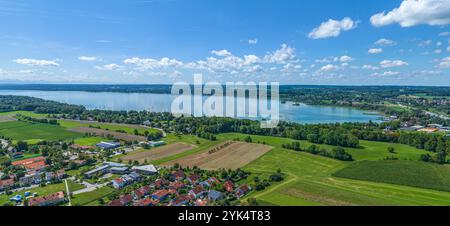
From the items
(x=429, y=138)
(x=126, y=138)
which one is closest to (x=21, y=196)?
(x=126, y=138)

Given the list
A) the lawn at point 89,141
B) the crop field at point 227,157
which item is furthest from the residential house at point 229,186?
the lawn at point 89,141

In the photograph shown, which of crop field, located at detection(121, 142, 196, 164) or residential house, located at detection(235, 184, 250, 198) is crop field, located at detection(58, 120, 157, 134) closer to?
crop field, located at detection(121, 142, 196, 164)

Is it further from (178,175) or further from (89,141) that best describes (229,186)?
(89,141)

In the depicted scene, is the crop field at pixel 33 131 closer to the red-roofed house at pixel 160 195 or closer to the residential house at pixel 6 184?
the residential house at pixel 6 184

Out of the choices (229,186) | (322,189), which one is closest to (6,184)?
(229,186)

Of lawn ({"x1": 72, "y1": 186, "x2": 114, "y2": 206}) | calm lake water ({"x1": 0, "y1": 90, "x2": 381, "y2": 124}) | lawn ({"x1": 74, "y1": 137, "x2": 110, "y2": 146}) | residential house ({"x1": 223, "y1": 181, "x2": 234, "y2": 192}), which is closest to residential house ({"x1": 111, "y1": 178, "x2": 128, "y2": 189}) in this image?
lawn ({"x1": 72, "y1": 186, "x2": 114, "y2": 206})
